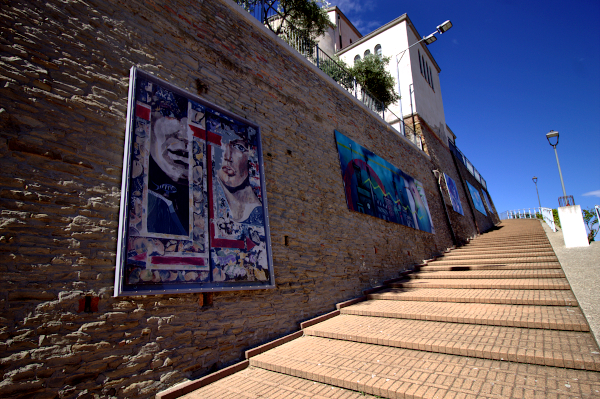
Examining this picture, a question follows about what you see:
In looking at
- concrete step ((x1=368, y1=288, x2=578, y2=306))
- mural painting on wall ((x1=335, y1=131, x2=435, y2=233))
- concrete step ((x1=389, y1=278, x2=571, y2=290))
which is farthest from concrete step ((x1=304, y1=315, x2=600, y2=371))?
mural painting on wall ((x1=335, y1=131, x2=435, y2=233))

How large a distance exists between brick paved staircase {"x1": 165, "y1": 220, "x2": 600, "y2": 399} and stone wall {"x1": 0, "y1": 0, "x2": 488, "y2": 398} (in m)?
0.60

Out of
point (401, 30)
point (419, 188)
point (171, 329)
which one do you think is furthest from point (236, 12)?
point (401, 30)

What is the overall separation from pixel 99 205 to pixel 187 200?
2.92 feet

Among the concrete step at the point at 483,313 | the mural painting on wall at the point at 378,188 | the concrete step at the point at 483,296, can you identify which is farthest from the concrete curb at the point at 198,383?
the mural painting on wall at the point at 378,188

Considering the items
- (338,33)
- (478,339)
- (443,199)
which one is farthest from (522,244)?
(338,33)

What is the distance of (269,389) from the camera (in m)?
3.03

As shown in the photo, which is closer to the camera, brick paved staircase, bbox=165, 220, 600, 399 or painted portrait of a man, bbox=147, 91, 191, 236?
brick paved staircase, bbox=165, 220, 600, 399

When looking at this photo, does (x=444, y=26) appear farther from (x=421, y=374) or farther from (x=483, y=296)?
(x=421, y=374)

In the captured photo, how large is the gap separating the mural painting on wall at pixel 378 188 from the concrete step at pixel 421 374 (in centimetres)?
377

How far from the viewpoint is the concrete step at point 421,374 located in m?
2.42

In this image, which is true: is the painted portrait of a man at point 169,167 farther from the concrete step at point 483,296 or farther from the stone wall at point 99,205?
the concrete step at point 483,296

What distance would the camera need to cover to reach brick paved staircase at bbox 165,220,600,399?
102 inches

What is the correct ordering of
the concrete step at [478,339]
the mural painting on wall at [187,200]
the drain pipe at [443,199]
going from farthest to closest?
the drain pipe at [443,199]
the mural painting on wall at [187,200]
the concrete step at [478,339]

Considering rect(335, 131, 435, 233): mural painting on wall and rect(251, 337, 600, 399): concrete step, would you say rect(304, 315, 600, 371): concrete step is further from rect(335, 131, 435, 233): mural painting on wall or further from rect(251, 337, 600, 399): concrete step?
rect(335, 131, 435, 233): mural painting on wall
